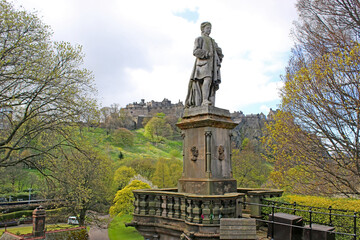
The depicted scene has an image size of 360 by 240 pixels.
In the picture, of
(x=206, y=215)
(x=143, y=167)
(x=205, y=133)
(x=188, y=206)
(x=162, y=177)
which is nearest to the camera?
(x=206, y=215)

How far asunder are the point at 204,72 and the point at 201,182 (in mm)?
4136

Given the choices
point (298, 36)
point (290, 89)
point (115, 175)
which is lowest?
point (115, 175)

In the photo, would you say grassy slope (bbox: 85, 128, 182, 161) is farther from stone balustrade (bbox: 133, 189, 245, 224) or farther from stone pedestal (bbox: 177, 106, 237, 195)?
stone pedestal (bbox: 177, 106, 237, 195)

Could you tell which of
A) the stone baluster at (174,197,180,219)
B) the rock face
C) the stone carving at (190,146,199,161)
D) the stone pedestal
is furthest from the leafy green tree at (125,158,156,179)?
the rock face

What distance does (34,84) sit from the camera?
535 inches

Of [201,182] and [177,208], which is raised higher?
[201,182]

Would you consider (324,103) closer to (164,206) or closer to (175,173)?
(164,206)

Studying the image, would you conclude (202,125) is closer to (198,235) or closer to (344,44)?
(198,235)

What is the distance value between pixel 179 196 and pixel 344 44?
A: 11347mm

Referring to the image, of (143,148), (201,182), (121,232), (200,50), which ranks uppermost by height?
(200,50)

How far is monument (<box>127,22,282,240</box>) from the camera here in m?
8.16

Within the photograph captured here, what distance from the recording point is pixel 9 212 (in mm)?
43531

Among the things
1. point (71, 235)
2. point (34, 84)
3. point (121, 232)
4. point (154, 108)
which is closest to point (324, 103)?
point (34, 84)

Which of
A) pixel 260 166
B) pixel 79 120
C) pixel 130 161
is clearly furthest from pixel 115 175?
pixel 79 120
